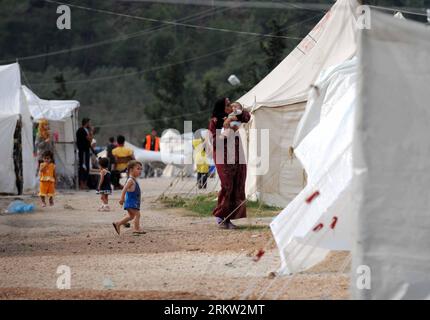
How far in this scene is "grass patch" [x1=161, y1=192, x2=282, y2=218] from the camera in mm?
16283

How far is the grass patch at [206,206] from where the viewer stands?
16.3 meters

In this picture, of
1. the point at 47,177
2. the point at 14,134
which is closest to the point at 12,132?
the point at 14,134

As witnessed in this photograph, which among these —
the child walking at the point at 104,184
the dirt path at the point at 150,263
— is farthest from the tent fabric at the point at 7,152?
the dirt path at the point at 150,263

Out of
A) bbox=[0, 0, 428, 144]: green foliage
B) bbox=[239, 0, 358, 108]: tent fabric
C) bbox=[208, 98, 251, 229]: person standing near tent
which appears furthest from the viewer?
bbox=[0, 0, 428, 144]: green foliage

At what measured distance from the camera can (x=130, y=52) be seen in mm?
87875

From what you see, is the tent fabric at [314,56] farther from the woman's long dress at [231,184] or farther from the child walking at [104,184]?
the woman's long dress at [231,184]

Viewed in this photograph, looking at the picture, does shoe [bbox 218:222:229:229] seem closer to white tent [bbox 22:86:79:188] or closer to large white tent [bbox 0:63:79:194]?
large white tent [bbox 0:63:79:194]

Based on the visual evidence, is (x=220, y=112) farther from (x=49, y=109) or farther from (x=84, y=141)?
(x=49, y=109)

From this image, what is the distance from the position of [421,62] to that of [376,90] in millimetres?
421

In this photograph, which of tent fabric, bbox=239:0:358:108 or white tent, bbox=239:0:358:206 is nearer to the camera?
tent fabric, bbox=239:0:358:108

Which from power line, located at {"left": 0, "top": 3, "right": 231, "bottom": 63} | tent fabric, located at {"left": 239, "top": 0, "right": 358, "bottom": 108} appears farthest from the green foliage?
tent fabric, located at {"left": 239, "top": 0, "right": 358, "bottom": 108}

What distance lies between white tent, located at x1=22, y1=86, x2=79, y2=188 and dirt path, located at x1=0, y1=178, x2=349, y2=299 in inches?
445

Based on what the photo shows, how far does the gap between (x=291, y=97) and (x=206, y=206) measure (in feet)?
8.09
